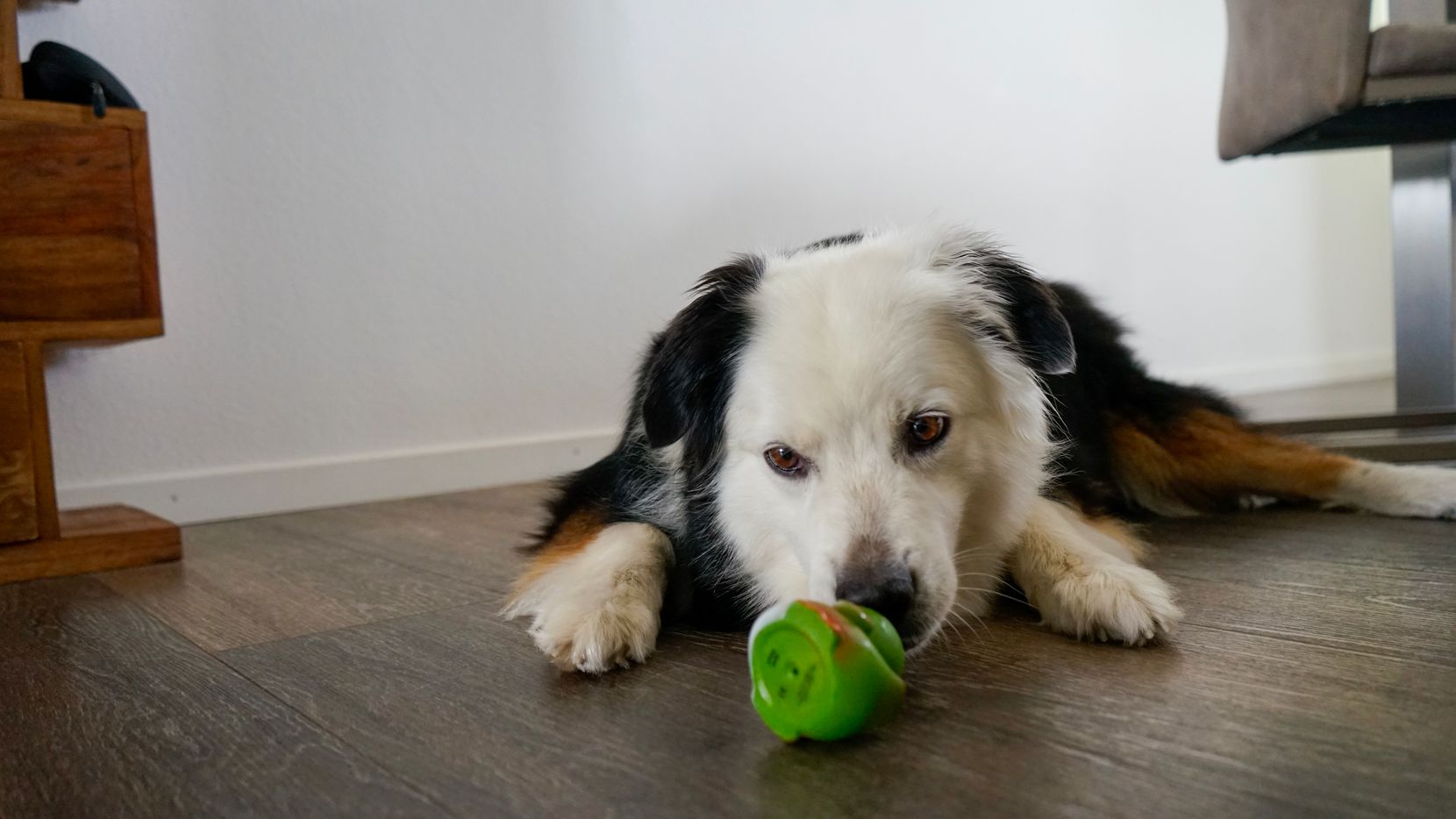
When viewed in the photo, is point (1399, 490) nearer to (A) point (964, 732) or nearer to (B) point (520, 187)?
(A) point (964, 732)

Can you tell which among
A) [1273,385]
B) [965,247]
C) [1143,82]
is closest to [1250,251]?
[1273,385]

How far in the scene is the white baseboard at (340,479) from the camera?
3072mm

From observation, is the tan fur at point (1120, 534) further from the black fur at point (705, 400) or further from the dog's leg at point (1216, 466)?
the dog's leg at point (1216, 466)

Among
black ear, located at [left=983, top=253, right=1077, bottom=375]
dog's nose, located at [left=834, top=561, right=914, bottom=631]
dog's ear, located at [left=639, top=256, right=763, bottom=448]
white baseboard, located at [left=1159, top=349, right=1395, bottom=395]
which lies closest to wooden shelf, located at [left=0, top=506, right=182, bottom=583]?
dog's ear, located at [left=639, top=256, right=763, bottom=448]

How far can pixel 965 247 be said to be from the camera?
176 centimetres

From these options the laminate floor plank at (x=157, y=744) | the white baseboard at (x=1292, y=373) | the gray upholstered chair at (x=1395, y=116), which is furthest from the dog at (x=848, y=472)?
the white baseboard at (x=1292, y=373)

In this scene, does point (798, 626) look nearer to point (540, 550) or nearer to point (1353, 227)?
point (540, 550)

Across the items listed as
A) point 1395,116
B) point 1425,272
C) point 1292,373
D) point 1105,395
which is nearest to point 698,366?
point 1105,395

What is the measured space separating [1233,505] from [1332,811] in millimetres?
1739

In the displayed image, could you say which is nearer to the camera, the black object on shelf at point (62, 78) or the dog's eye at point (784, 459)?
the dog's eye at point (784, 459)

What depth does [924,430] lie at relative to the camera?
154cm

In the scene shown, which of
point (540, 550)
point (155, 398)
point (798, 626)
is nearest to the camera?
point (798, 626)

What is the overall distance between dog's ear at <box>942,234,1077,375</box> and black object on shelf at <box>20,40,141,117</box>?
2.02 meters

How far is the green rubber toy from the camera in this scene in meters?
1.10
